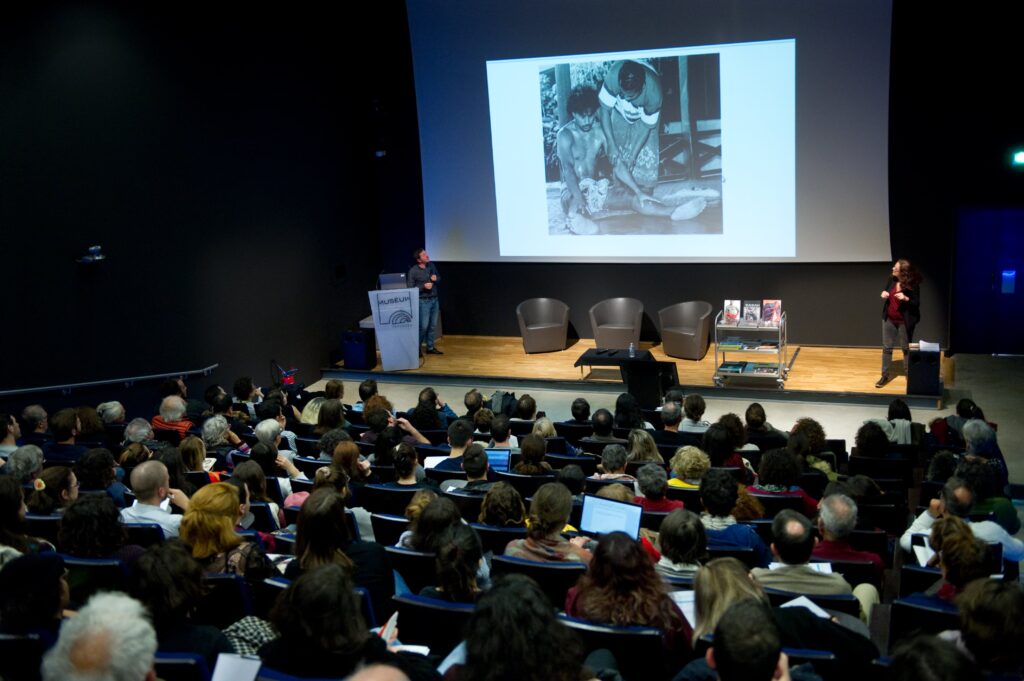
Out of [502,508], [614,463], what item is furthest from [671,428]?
[502,508]

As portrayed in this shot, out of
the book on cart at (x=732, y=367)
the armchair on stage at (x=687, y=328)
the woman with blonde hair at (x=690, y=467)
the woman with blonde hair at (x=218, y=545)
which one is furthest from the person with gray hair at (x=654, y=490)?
the armchair on stage at (x=687, y=328)

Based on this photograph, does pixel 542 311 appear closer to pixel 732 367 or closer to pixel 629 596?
pixel 732 367

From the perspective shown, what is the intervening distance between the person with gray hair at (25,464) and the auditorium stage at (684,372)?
6550 millimetres

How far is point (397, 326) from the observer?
37.9 ft

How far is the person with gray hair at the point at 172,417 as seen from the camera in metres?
6.97

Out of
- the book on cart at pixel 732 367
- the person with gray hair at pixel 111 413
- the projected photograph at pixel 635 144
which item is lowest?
the book on cart at pixel 732 367

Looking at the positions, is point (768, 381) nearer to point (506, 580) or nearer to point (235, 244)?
point (235, 244)

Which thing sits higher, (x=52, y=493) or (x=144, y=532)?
(x=52, y=493)

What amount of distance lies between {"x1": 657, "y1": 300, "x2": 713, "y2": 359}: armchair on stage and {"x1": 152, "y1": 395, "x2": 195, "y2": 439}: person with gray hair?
6370mm

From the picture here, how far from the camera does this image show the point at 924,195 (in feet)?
36.4

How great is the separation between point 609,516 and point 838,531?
104cm

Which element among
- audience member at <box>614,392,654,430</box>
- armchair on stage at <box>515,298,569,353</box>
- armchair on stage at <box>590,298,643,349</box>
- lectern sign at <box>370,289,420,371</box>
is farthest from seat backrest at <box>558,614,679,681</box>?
armchair on stage at <box>515,298,569,353</box>

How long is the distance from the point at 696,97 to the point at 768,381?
11.8 ft

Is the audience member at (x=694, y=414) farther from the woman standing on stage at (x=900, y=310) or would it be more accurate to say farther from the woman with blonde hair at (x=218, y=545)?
the woman with blonde hair at (x=218, y=545)
